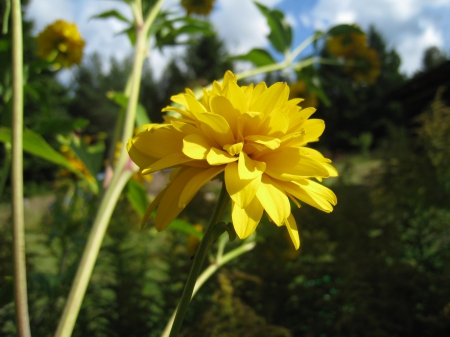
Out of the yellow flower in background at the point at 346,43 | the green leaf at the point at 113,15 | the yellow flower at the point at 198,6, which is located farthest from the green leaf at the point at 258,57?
the yellow flower in background at the point at 346,43

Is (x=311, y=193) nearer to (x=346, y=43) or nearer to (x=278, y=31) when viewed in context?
(x=278, y=31)

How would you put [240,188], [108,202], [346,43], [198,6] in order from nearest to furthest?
[240,188], [108,202], [198,6], [346,43]

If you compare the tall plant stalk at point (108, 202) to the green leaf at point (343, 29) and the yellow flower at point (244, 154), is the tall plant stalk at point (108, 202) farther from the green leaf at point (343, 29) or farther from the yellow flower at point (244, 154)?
the green leaf at point (343, 29)

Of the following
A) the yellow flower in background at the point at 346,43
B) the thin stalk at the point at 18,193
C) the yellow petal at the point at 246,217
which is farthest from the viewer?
the yellow flower in background at the point at 346,43

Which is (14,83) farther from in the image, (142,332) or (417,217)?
(417,217)

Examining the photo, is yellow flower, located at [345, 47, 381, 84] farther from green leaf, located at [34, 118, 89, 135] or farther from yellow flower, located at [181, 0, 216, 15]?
green leaf, located at [34, 118, 89, 135]

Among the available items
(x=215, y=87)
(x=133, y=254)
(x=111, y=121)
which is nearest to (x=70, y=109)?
(x=111, y=121)

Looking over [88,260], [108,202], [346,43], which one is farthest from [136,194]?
[346,43]
